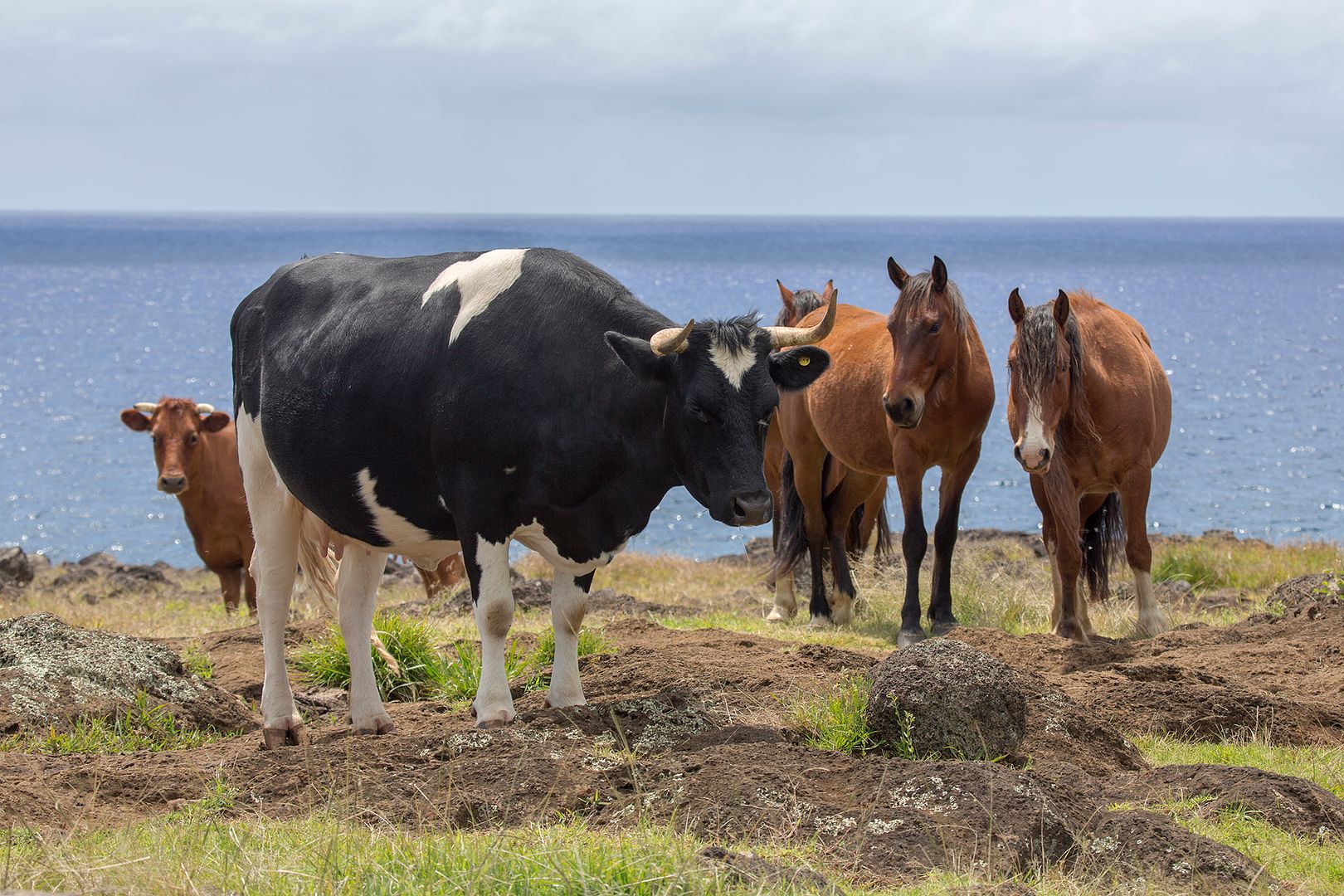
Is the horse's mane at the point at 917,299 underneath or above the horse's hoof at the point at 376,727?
above

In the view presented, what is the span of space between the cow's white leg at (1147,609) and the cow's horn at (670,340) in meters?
5.31

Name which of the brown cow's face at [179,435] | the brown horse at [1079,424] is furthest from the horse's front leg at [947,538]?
the brown cow's face at [179,435]

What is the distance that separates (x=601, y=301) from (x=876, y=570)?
6825mm

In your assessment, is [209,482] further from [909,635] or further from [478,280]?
Result: [478,280]

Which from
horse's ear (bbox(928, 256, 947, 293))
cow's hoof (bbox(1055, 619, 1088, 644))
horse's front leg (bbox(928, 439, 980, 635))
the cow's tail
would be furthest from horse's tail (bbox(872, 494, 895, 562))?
the cow's tail

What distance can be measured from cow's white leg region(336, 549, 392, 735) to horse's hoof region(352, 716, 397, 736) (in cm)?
8

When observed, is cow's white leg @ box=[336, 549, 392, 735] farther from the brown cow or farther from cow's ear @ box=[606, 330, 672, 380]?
the brown cow

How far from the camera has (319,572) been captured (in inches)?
312

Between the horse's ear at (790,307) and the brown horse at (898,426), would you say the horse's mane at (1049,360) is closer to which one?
the brown horse at (898,426)

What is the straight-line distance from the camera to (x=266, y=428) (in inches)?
281

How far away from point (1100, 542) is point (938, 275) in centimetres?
270

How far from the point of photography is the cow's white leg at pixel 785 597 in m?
11.8

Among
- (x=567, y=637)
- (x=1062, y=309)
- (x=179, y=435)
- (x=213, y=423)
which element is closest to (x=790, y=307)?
(x=1062, y=309)

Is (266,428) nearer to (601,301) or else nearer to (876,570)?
(601,301)
